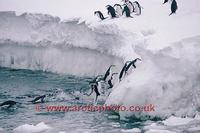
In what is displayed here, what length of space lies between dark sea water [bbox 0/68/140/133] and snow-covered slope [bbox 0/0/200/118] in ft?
1.33

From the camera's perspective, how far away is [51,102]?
33.1ft

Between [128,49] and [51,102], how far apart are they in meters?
2.01

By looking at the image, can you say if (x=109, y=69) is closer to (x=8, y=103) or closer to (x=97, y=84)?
(x=97, y=84)

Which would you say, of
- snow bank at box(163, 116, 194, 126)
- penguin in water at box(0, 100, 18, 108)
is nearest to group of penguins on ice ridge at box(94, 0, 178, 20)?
penguin in water at box(0, 100, 18, 108)

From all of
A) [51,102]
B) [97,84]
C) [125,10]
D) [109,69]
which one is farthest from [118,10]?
[51,102]

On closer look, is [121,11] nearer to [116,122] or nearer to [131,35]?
[131,35]

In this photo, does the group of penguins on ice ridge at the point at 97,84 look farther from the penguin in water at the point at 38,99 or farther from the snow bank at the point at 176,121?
the snow bank at the point at 176,121

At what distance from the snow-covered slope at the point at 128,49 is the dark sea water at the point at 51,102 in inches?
16.0

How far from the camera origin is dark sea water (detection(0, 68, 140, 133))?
8094mm

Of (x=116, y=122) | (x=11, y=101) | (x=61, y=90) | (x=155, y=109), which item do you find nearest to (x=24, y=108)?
(x=11, y=101)

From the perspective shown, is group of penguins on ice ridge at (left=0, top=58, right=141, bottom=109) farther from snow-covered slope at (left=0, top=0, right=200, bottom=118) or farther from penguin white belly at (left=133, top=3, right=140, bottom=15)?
penguin white belly at (left=133, top=3, right=140, bottom=15)

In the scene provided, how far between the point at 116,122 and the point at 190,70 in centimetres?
156

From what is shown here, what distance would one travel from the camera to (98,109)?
9141mm

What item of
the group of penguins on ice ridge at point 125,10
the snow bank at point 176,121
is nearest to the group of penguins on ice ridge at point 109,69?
the group of penguins on ice ridge at point 125,10
